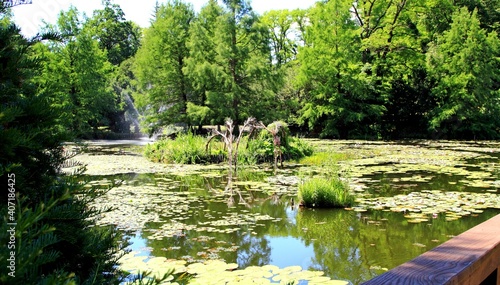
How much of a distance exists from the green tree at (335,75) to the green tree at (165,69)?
23.7 ft

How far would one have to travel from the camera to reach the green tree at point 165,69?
21359mm

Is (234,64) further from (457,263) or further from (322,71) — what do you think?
(457,263)

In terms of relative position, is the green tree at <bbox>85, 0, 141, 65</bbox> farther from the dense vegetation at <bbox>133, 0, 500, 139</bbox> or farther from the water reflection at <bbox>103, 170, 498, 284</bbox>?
the water reflection at <bbox>103, 170, 498, 284</bbox>

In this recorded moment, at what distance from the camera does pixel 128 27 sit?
40281mm

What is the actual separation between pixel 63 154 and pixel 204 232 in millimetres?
3799

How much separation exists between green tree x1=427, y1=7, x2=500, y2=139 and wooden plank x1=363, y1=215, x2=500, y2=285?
23.9 m

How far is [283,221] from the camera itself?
19.2 ft

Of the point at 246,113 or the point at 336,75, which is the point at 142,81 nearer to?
the point at 246,113

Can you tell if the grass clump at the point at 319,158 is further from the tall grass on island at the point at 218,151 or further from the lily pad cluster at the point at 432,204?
the lily pad cluster at the point at 432,204

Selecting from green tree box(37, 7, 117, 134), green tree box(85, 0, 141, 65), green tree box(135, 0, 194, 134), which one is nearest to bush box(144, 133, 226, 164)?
green tree box(135, 0, 194, 134)

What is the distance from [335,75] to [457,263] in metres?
24.7

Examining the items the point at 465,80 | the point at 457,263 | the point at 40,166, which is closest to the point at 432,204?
the point at 457,263

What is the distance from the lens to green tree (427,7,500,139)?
23.5 metres

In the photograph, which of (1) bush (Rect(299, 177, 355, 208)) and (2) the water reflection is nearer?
(2) the water reflection
